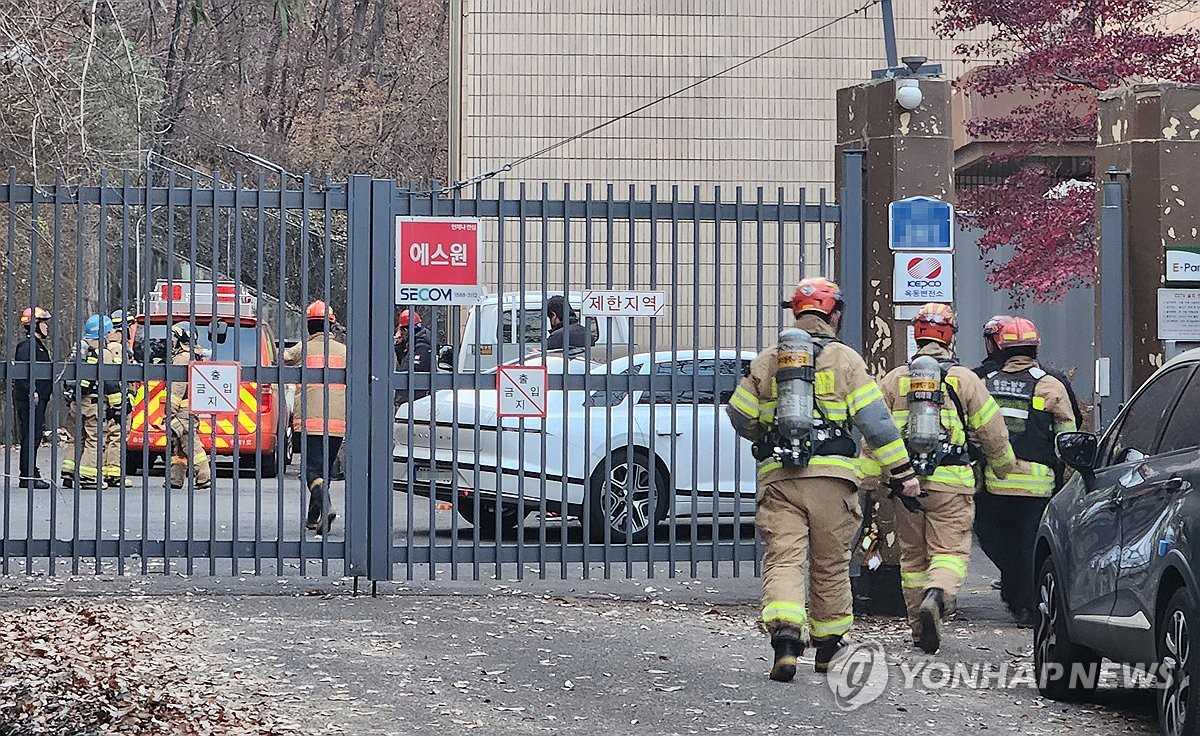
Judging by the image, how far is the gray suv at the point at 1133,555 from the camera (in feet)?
20.2

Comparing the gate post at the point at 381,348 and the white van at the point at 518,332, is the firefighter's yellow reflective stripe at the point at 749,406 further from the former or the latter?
the gate post at the point at 381,348

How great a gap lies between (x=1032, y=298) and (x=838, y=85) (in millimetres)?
4959

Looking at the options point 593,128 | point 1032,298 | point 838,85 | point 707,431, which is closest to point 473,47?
point 593,128

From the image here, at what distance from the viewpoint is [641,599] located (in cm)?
1061

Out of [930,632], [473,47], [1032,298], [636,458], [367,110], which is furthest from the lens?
[367,110]

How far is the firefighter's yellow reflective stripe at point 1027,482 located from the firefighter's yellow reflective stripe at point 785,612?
2.09m

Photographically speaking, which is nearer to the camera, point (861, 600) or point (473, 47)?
point (861, 600)

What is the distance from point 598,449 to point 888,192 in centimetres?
354

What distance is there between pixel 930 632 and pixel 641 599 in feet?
7.45

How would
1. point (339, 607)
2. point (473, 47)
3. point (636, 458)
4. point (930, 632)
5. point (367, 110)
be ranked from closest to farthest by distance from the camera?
point (930, 632), point (339, 607), point (636, 458), point (473, 47), point (367, 110)

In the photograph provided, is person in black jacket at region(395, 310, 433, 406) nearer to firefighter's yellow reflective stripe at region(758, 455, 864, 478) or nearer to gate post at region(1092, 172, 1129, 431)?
firefighter's yellow reflective stripe at region(758, 455, 864, 478)

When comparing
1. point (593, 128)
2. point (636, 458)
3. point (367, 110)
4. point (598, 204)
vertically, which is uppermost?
point (367, 110)

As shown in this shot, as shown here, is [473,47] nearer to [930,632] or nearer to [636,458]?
[636,458]

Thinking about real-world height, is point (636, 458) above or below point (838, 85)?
below
